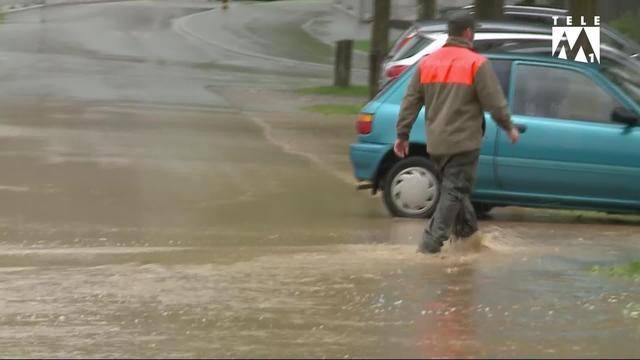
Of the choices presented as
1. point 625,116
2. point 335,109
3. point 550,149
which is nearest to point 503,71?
point 550,149

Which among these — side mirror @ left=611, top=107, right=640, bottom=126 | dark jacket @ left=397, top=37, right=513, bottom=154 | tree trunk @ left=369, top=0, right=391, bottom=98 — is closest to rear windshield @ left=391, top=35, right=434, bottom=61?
tree trunk @ left=369, top=0, right=391, bottom=98

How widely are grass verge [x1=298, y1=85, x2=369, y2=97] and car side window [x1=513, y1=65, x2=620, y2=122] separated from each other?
1348cm

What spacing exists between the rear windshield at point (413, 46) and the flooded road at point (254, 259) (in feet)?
4.96

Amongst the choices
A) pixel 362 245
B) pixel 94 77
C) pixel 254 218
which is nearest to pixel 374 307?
pixel 362 245

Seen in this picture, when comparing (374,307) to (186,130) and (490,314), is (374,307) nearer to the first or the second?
(490,314)

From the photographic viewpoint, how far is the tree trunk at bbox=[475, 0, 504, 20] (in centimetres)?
2027

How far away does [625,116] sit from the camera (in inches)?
402

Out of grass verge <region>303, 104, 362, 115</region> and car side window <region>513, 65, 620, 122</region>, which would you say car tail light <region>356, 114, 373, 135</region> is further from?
grass verge <region>303, 104, 362, 115</region>

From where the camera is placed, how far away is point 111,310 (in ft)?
22.8

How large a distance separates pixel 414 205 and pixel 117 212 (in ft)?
8.83

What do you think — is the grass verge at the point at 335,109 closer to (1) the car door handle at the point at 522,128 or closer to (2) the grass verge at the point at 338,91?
(2) the grass verge at the point at 338,91

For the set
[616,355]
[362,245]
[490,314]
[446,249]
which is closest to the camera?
[616,355]

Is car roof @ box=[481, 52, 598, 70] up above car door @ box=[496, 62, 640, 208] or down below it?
above

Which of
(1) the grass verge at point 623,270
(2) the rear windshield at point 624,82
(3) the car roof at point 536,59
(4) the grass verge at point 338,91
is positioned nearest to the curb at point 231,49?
(4) the grass verge at point 338,91
